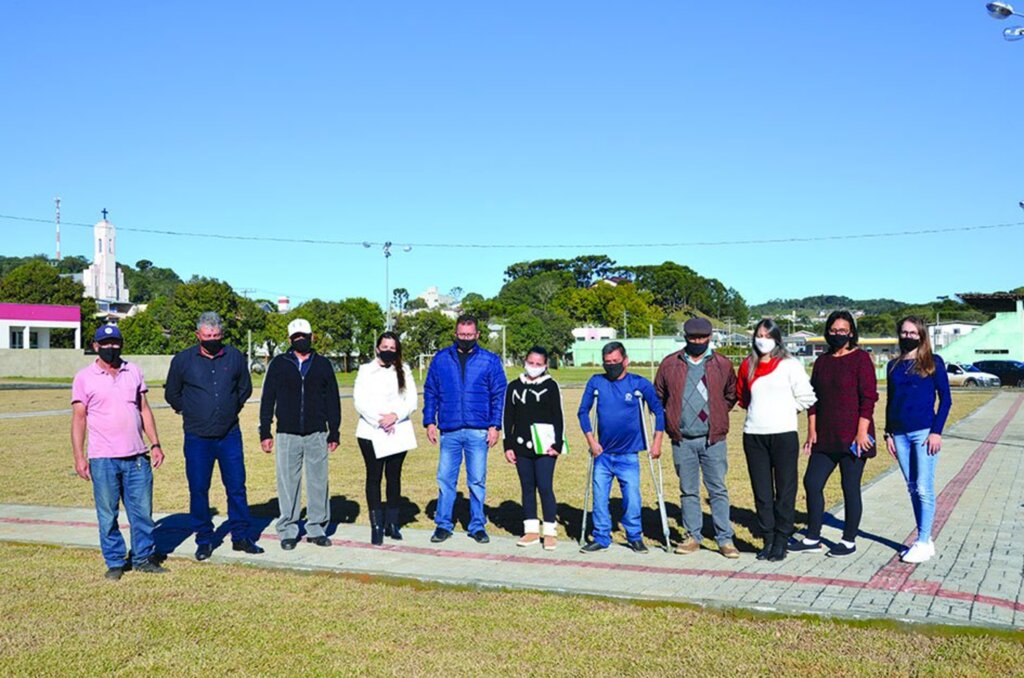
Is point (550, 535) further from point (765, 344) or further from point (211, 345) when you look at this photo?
point (211, 345)

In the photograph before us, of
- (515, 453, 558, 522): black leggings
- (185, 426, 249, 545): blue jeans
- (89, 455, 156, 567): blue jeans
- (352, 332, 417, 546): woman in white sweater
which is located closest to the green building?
(515, 453, 558, 522): black leggings

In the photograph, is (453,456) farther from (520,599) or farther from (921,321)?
(921,321)

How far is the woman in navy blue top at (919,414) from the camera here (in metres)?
7.51

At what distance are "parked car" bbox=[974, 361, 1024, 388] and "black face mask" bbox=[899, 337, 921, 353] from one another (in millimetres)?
47592

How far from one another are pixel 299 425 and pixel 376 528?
1.11 meters

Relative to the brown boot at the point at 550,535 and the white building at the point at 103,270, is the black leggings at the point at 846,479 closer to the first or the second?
the brown boot at the point at 550,535

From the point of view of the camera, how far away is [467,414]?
858 centimetres

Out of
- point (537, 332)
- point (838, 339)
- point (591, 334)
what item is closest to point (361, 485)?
point (838, 339)

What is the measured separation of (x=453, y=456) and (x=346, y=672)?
12.0 feet

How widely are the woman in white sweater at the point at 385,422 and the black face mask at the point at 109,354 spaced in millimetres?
2028

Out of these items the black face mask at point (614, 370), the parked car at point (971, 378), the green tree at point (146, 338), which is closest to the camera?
the black face mask at point (614, 370)

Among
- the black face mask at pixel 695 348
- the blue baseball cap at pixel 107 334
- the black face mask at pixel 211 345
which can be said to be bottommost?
the black face mask at pixel 695 348

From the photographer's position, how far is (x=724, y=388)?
7930mm

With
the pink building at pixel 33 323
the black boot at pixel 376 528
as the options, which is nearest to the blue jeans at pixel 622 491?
the black boot at pixel 376 528
